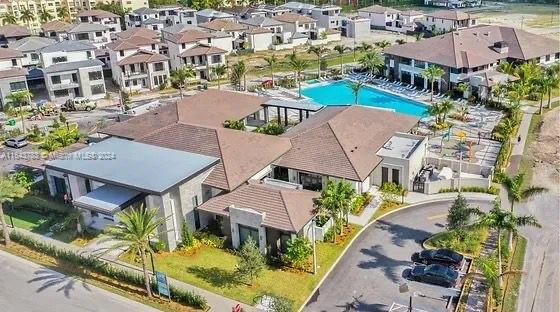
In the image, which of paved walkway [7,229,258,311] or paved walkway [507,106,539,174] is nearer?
paved walkway [7,229,258,311]

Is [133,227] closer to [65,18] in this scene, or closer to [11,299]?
[11,299]

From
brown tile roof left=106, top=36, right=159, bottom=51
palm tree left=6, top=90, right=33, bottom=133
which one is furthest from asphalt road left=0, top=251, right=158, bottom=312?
brown tile roof left=106, top=36, right=159, bottom=51

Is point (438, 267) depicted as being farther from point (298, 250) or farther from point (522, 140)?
point (522, 140)

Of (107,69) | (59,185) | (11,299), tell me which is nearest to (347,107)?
(59,185)

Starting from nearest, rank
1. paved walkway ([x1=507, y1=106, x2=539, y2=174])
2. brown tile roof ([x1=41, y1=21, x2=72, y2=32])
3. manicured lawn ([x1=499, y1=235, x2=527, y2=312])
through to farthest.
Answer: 1. manicured lawn ([x1=499, y1=235, x2=527, y2=312])
2. paved walkway ([x1=507, y1=106, x2=539, y2=174])
3. brown tile roof ([x1=41, y1=21, x2=72, y2=32])

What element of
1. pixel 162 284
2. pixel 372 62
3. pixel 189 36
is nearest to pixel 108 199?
pixel 162 284

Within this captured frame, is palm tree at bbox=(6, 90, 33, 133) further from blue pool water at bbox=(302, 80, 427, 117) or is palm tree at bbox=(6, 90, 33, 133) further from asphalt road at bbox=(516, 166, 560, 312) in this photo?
asphalt road at bbox=(516, 166, 560, 312)

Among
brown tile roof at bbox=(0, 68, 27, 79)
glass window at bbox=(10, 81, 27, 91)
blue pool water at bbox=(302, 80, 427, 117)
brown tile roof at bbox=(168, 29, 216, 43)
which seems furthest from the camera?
brown tile roof at bbox=(168, 29, 216, 43)
